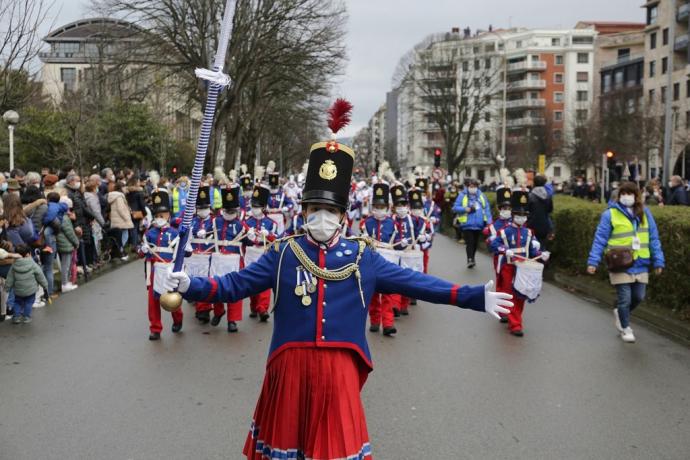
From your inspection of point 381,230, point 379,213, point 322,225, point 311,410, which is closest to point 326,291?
point 322,225

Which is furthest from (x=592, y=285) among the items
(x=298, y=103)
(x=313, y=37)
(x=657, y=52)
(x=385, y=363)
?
(x=657, y=52)

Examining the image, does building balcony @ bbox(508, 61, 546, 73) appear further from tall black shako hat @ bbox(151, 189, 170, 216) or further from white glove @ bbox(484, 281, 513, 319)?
white glove @ bbox(484, 281, 513, 319)

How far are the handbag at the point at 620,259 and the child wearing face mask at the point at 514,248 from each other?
1230 mm

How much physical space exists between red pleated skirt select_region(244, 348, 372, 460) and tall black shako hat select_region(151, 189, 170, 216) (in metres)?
6.35

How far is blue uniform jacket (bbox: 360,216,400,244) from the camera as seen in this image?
36.7 feet

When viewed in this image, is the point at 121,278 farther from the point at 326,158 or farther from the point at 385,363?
the point at 326,158

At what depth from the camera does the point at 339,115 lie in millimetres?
4465

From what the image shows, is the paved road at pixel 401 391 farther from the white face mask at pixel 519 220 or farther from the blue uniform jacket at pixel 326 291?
the blue uniform jacket at pixel 326 291

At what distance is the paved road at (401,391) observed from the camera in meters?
Result: 5.75

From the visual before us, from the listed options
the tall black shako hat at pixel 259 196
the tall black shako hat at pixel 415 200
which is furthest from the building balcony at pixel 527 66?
the tall black shako hat at pixel 259 196

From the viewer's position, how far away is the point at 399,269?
4289mm

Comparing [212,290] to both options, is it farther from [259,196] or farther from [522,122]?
[522,122]

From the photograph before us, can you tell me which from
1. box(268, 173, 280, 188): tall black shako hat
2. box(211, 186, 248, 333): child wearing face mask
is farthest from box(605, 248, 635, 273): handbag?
box(268, 173, 280, 188): tall black shako hat

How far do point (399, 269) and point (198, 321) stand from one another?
7.06 meters
